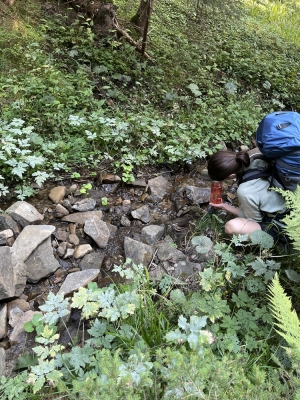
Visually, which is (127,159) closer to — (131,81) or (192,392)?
(131,81)

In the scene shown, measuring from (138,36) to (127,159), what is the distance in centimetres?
353

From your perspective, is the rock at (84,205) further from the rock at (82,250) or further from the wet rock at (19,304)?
the wet rock at (19,304)

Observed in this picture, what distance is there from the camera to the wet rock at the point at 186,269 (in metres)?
2.88

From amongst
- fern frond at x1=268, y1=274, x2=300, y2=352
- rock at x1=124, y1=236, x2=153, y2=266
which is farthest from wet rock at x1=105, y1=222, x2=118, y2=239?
fern frond at x1=268, y1=274, x2=300, y2=352

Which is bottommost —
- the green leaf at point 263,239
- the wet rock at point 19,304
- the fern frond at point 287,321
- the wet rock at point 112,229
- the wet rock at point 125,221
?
the wet rock at point 19,304

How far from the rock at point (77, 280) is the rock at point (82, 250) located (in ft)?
0.99

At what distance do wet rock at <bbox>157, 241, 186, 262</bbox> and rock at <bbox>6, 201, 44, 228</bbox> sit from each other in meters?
1.32

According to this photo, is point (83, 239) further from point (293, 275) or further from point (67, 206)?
point (293, 275)

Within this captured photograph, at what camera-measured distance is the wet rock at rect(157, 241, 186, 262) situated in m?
3.10

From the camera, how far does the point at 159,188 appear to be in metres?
4.12

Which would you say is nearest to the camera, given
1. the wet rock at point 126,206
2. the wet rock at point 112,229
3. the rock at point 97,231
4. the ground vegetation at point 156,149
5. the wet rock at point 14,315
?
the ground vegetation at point 156,149

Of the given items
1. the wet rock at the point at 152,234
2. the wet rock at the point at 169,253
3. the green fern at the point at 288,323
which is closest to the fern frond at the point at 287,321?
the green fern at the point at 288,323

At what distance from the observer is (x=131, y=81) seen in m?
5.43

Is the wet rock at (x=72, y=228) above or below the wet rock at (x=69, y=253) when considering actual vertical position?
above
